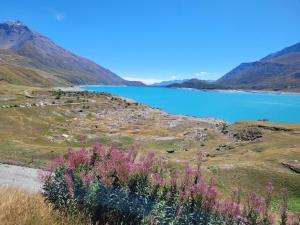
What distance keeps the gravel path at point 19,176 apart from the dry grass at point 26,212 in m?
17.9

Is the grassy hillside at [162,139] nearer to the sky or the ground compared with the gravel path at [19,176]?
nearer to the ground

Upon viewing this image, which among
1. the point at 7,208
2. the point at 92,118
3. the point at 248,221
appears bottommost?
the point at 92,118

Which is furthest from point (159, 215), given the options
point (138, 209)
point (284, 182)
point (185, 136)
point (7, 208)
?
point (185, 136)

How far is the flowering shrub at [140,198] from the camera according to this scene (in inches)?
484

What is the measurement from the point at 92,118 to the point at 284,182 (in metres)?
81.5

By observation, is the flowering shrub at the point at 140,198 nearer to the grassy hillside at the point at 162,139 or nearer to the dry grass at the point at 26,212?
the dry grass at the point at 26,212

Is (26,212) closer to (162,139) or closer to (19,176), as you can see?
(19,176)

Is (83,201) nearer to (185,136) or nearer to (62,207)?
(62,207)

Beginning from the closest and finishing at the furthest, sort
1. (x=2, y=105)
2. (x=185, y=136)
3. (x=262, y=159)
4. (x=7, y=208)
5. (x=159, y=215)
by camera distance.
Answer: (x=7, y=208) → (x=159, y=215) → (x=262, y=159) → (x=185, y=136) → (x=2, y=105)

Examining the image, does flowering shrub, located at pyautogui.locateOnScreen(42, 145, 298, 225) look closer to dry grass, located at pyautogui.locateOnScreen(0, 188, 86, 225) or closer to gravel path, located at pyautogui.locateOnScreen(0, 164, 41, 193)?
dry grass, located at pyautogui.locateOnScreen(0, 188, 86, 225)

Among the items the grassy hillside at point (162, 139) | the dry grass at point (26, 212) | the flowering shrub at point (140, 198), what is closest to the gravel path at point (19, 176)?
the grassy hillside at point (162, 139)

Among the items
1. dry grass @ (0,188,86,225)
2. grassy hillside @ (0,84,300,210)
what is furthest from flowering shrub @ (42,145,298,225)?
grassy hillside @ (0,84,300,210)

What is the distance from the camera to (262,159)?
45562 mm

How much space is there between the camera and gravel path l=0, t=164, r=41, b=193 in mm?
30413
